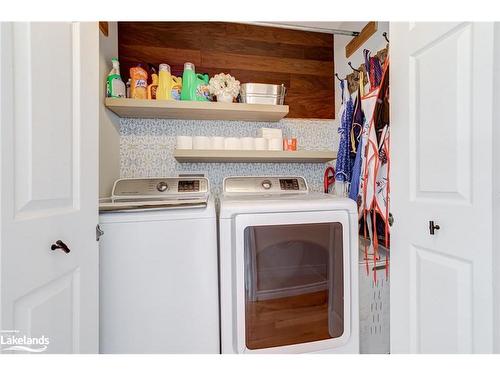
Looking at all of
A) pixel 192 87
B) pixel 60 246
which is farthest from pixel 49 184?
pixel 192 87

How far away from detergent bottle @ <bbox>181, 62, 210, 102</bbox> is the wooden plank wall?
8.6 inches

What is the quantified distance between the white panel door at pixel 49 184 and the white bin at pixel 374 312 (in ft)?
4.61

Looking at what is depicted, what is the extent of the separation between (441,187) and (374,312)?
954mm

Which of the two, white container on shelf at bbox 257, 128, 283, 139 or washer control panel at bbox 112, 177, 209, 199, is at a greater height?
white container on shelf at bbox 257, 128, 283, 139

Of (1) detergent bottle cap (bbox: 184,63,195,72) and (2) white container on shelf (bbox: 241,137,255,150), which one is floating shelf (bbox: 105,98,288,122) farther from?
(1) detergent bottle cap (bbox: 184,63,195,72)

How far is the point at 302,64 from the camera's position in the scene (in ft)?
6.95

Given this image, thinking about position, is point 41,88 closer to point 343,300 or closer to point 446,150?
point 446,150

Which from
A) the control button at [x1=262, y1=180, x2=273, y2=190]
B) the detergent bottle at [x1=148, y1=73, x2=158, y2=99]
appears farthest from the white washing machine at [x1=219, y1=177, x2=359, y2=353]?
the detergent bottle at [x1=148, y1=73, x2=158, y2=99]

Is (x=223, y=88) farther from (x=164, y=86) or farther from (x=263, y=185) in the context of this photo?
(x=263, y=185)

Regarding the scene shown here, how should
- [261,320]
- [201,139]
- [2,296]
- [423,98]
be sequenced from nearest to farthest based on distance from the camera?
[2,296], [423,98], [261,320], [201,139]

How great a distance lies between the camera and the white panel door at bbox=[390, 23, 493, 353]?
709mm
